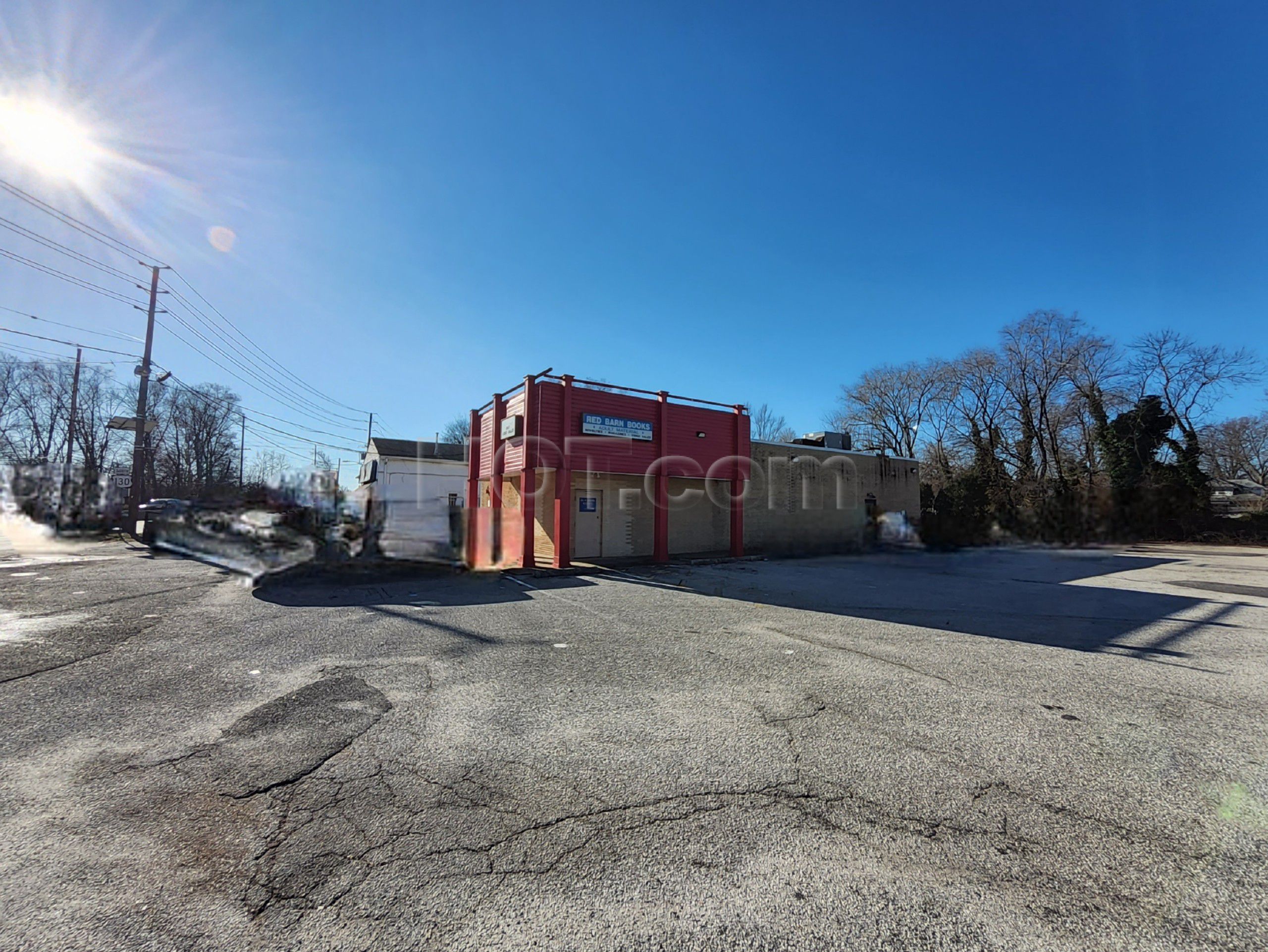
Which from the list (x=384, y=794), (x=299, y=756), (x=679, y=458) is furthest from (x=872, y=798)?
(x=679, y=458)

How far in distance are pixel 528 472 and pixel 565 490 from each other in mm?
1053

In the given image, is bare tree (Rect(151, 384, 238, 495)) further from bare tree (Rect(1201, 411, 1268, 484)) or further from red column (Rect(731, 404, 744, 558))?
bare tree (Rect(1201, 411, 1268, 484))

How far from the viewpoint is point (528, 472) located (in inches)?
567

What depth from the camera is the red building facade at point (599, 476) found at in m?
14.5

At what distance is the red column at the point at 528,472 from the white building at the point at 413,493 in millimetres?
1970

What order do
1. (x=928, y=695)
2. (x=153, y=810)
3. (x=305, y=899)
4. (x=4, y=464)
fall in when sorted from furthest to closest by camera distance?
1. (x=4, y=464)
2. (x=928, y=695)
3. (x=153, y=810)
4. (x=305, y=899)

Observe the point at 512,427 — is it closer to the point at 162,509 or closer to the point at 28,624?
the point at 28,624

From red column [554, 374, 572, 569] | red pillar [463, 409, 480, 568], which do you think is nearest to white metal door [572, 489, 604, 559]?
red column [554, 374, 572, 569]

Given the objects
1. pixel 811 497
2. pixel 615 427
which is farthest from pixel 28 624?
pixel 811 497

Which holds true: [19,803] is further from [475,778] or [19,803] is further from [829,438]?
[829,438]

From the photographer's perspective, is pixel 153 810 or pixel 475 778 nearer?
pixel 153 810

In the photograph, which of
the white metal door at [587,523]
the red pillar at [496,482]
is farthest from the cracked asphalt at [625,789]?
the white metal door at [587,523]

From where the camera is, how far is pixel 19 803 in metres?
3.05

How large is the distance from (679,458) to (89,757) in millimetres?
14100
